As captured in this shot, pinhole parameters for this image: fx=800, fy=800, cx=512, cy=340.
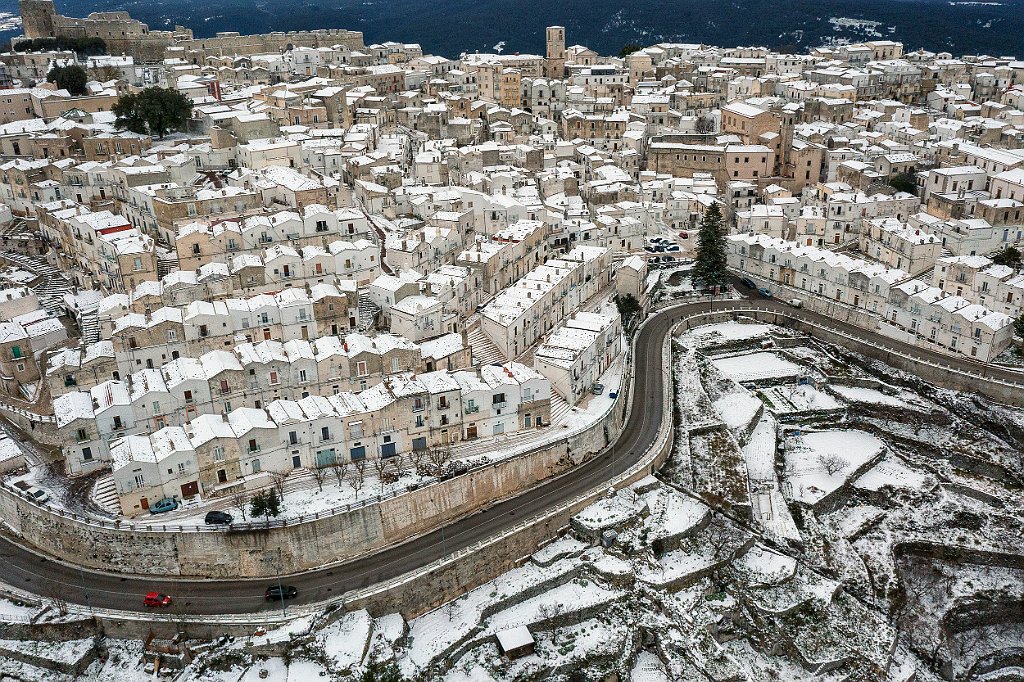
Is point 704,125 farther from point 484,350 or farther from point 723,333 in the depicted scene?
point 484,350

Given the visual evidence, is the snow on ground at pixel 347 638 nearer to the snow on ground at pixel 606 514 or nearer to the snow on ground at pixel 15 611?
the snow on ground at pixel 606 514

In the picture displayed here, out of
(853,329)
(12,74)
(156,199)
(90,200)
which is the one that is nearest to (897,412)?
(853,329)

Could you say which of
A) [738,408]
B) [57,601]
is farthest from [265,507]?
[738,408]

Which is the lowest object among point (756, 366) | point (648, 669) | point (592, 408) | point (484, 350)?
point (648, 669)

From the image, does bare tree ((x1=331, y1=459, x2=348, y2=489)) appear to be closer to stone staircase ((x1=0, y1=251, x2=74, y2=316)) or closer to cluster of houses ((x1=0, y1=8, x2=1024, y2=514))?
cluster of houses ((x1=0, y1=8, x2=1024, y2=514))

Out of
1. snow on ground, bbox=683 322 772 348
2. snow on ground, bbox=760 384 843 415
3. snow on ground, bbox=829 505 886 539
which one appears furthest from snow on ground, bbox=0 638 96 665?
snow on ground, bbox=683 322 772 348

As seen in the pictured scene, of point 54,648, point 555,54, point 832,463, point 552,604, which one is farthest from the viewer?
point 555,54

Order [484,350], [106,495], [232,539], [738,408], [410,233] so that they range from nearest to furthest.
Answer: [232,539]
[106,495]
[484,350]
[738,408]
[410,233]
